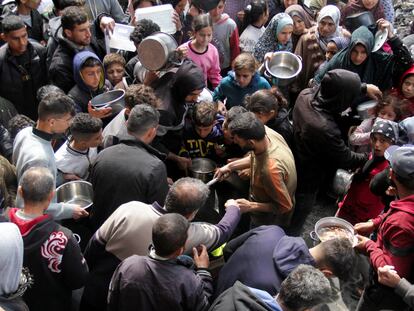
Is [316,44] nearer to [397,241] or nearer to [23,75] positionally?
[397,241]

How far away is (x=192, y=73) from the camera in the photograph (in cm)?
436

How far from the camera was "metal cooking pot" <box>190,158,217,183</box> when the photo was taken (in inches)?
173

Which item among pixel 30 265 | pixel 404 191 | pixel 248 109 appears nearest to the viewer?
pixel 30 265

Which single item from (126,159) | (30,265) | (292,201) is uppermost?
(126,159)

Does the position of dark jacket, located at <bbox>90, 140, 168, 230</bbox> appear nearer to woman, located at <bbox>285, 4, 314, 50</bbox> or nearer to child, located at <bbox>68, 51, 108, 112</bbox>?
child, located at <bbox>68, 51, 108, 112</bbox>

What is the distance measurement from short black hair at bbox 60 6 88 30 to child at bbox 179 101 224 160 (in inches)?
65.8

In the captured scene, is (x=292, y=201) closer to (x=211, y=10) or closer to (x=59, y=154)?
(x=59, y=154)

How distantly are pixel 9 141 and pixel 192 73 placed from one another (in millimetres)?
1872

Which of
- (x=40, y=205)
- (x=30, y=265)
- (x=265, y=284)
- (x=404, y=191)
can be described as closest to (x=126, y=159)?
(x=40, y=205)

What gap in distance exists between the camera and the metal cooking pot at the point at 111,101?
14.3ft

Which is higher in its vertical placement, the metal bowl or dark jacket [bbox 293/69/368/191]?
dark jacket [bbox 293/69/368/191]

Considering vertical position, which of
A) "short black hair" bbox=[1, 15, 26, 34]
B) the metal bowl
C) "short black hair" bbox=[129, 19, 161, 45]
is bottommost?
the metal bowl

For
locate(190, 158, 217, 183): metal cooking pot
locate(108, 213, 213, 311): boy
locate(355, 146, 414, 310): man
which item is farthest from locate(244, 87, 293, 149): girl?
locate(108, 213, 213, 311): boy

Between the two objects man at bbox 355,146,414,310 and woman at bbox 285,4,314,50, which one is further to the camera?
woman at bbox 285,4,314,50
